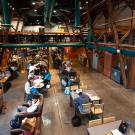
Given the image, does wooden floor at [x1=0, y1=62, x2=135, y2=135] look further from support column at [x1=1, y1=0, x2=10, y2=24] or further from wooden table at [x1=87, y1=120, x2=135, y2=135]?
support column at [x1=1, y1=0, x2=10, y2=24]

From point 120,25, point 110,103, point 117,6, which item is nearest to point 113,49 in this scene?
point 110,103

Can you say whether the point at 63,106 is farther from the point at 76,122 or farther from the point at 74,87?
the point at 76,122

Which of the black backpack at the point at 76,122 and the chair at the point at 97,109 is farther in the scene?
the black backpack at the point at 76,122

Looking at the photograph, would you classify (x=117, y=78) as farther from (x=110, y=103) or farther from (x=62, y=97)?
(x=62, y=97)

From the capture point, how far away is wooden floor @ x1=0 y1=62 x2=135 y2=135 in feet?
21.9

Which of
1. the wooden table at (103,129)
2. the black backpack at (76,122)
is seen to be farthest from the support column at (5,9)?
the wooden table at (103,129)

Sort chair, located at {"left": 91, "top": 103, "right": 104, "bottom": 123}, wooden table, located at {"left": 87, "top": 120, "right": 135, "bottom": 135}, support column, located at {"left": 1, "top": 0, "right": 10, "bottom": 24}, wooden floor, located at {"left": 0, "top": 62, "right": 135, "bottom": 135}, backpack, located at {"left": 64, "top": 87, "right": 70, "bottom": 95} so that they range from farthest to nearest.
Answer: support column, located at {"left": 1, "top": 0, "right": 10, "bottom": 24}
backpack, located at {"left": 64, "top": 87, "right": 70, "bottom": 95}
wooden floor, located at {"left": 0, "top": 62, "right": 135, "bottom": 135}
chair, located at {"left": 91, "top": 103, "right": 104, "bottom": 123}
wooden table, located at {"left": 87, "top": 120, "right": 135, "bottom": 135}

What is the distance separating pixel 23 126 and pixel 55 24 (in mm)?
25496

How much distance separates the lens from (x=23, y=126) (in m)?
5.27

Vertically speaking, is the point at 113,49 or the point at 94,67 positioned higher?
the point at 113,49

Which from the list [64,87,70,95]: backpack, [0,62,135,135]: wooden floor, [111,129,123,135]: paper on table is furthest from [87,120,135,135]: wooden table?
[64,87,70,95]: backpack

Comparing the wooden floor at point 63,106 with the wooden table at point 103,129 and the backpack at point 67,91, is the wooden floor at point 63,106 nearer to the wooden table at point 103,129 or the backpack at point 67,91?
the backpack at point 67,91

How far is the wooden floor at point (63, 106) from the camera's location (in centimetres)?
668

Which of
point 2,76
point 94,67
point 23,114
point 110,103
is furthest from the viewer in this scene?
point 94,67
